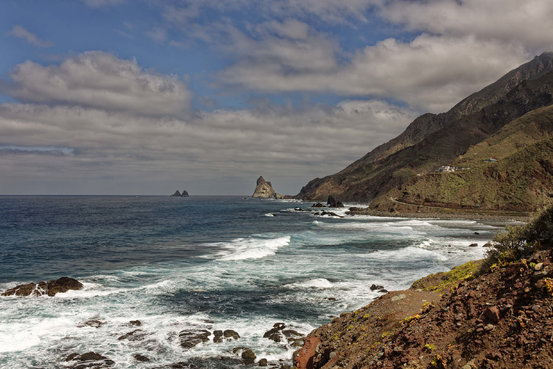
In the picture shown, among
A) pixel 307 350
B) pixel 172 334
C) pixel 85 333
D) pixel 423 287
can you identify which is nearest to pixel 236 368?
pixel 307 350

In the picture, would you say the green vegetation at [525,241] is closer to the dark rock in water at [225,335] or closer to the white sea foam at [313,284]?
the dark rock in water at [225,335]

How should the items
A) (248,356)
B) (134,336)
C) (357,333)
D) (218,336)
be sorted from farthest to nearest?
(134,336) < (218,336) < (248,356) < (357,333)

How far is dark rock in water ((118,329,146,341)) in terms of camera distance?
65.7ft

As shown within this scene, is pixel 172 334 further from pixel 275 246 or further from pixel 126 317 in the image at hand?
pixel 275 246

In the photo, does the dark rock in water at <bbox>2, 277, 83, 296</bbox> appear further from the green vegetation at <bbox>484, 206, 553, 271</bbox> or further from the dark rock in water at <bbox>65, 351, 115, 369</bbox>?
the green vegetation at <bbox>484, 206, 553, 271</bbox>

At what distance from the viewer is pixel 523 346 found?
24.9ft

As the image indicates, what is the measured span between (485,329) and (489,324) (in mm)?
192

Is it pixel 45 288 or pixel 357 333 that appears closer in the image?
pixel 357 333

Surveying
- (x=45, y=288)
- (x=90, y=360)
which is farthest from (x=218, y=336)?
(x=45, y=288)

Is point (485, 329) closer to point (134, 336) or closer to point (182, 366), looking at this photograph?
point (182, 366)

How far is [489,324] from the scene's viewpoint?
28.3 feet

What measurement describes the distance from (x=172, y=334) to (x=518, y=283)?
1797 centimetres

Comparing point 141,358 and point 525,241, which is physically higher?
point 525,241

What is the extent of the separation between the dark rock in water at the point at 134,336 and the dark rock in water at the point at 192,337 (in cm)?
221
